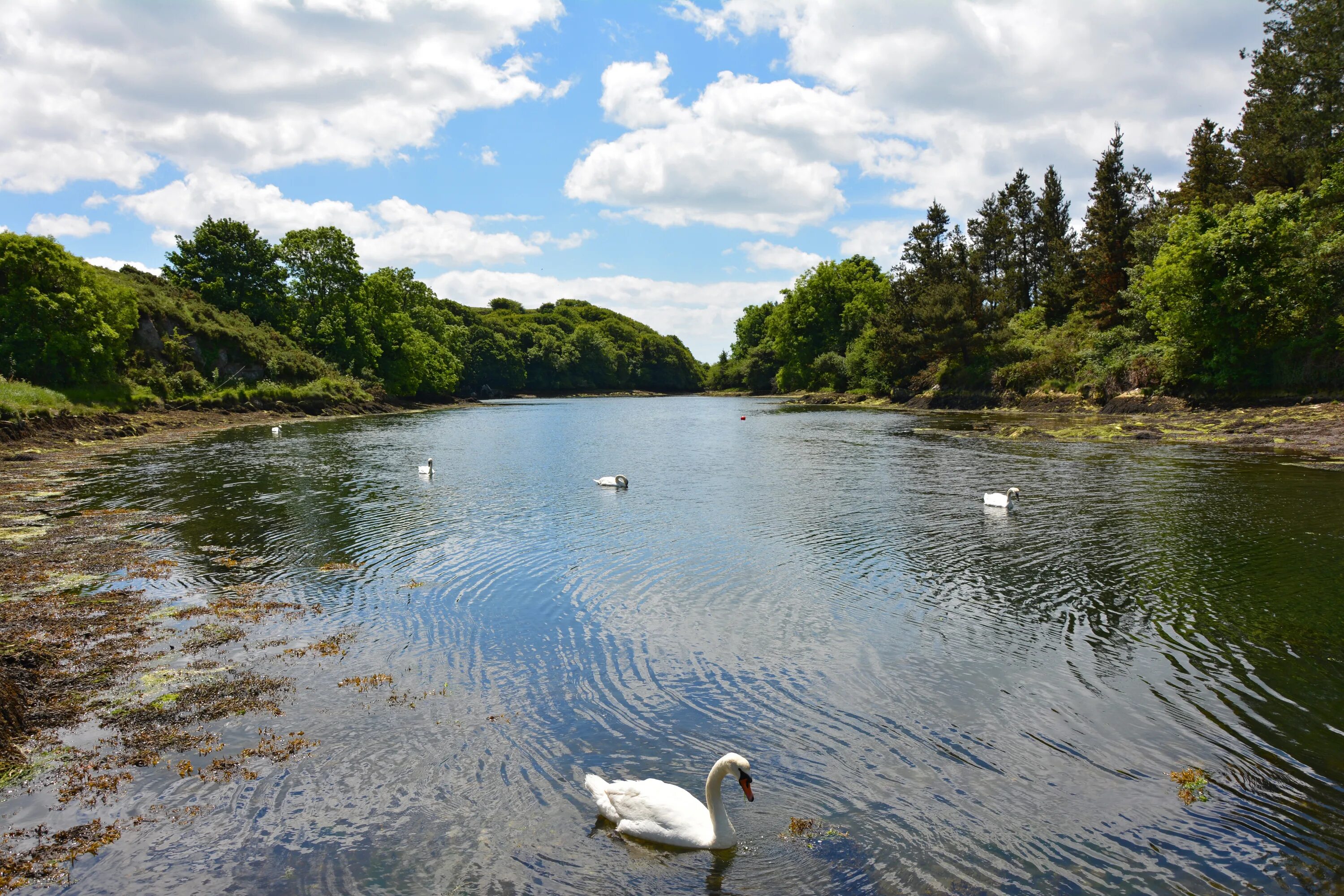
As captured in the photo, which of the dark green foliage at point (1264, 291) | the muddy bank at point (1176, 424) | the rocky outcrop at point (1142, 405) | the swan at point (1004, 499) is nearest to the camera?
the swan at point (1004, 499)

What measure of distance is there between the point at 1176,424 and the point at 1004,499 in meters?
24.9

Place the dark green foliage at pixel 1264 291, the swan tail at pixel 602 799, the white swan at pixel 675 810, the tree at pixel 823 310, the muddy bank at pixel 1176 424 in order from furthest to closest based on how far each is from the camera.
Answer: the tree at pixel 823 310 → the dark green foliage at pixel 1264 291 → the muddy bank at pixel 1176 424 → the swan tail at pixel 602 799 → the white swan at pixel 675 810

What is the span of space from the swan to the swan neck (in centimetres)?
1689

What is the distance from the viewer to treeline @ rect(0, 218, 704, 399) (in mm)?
39375

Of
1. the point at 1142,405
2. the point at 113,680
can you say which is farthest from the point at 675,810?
the point at 1142,405

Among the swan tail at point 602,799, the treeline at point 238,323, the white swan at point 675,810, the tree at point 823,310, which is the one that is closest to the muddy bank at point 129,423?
the treeline at point 238,323

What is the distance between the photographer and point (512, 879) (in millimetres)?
5637

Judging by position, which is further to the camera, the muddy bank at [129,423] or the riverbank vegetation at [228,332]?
the riverbank vegetation at [228,332]

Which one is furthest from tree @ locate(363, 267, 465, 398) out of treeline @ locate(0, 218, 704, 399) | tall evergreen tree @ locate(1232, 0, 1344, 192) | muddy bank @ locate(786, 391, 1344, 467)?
tall evergreen tree @ locate(1232, 0, 1344, 192)

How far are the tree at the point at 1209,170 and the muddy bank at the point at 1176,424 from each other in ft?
48.9

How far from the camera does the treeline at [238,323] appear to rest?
39375 mm

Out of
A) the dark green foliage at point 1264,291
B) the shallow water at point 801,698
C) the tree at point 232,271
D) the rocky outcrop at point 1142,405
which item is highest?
the tree at point 232,271

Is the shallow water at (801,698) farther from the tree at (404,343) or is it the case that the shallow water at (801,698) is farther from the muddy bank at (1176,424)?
the tree at (404,343)

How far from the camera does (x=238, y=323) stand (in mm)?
66625
